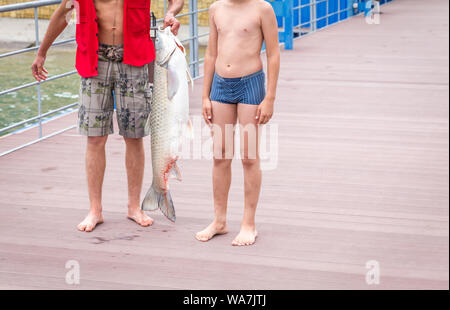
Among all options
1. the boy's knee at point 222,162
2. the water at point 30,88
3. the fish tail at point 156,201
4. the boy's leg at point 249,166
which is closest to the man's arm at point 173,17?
the boy's leg at point 249,166

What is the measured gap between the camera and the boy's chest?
373cm

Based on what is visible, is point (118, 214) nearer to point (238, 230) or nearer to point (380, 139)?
point (238, 230)

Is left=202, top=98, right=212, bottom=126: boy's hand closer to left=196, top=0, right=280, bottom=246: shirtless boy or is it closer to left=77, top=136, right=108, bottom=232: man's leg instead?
left=196, top=0, right=280, bottom=246: shirtless boy

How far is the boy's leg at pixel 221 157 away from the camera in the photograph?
3842mm

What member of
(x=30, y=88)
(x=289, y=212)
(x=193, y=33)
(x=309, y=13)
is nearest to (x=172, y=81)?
(x=289, y=212)

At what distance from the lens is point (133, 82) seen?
4.06m

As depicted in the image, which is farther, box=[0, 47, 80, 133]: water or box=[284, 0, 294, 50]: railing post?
box=[0, 47, 80, 133]: water

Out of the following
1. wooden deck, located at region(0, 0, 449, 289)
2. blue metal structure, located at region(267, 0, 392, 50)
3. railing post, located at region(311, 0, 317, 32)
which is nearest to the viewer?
wooden deck, located at region(0, 0, 449, 289)

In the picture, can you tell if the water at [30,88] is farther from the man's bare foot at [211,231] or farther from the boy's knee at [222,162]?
the boy's knee at [222,162]

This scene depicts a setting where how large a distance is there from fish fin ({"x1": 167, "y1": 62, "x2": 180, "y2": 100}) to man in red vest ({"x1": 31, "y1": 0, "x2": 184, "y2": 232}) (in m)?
0.20

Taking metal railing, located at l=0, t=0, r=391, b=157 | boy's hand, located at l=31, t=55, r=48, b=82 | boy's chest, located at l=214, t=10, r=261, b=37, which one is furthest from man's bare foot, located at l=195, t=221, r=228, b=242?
metal railing, located at l=0, t=0, r=391, b=157

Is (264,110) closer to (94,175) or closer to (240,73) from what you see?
(240,73)

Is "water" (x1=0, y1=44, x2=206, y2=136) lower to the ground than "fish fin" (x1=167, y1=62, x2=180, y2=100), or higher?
lower

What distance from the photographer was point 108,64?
4.03 metres
